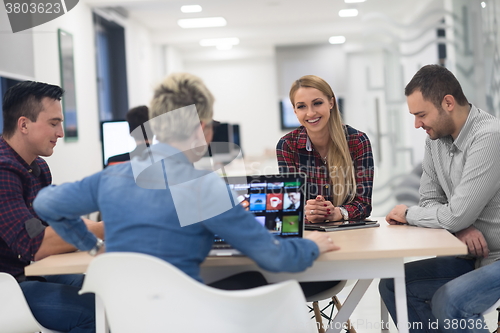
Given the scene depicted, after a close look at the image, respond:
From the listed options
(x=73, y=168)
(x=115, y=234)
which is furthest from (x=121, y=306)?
(x=73, y=168)

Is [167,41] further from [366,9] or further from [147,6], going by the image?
[366,9]

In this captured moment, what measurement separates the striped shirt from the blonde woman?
14.9 inches

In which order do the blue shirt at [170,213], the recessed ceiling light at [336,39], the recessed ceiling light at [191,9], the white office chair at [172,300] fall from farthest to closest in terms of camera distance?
the recessed ceiling light at [336,39] → the recessed ceiling light at [191,9] → the blue shirt at [170,213] → the white office chair at [172,300]

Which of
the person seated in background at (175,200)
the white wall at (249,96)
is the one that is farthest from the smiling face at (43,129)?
the white wall at (249,96)

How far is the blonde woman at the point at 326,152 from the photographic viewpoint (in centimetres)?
239

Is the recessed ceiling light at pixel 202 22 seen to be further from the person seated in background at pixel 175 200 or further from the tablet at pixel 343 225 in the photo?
the person seated in background at pixel 175 200

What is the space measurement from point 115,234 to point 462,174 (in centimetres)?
128

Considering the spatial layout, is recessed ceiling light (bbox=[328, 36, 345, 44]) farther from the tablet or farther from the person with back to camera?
the tablet

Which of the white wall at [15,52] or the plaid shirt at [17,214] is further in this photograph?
the white wall at [15,52]

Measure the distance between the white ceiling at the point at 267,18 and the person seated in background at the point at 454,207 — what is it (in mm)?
3549

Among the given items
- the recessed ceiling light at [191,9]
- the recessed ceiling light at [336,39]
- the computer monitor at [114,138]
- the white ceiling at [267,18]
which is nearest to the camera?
the computer monitor at [114,138]

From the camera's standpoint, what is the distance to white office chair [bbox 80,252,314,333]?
1206 mm

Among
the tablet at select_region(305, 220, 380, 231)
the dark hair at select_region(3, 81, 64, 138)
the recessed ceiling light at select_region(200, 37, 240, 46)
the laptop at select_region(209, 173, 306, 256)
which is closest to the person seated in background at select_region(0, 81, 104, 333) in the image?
the dark hair at select_region(3, 81, 64, 138)

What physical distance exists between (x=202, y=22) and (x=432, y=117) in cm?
646
